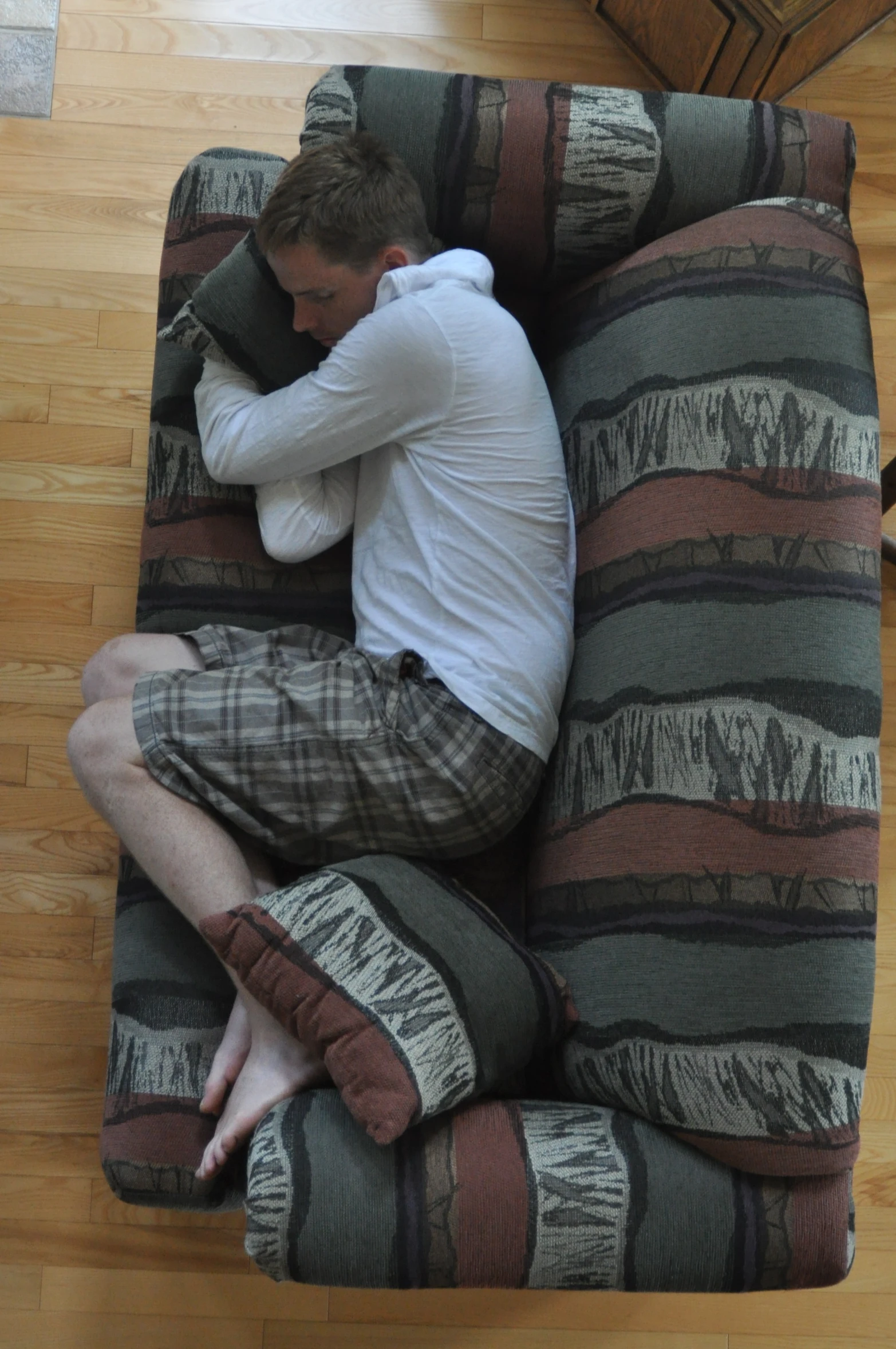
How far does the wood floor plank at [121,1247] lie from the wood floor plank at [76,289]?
1654mm

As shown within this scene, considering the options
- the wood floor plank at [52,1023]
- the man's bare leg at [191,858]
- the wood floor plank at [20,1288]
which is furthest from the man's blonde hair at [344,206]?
the wood floor plank at [20,1288]

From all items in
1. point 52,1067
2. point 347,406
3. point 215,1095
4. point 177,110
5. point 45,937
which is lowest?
point 52,1067

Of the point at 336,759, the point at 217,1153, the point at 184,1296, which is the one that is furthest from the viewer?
the point at 184,1296

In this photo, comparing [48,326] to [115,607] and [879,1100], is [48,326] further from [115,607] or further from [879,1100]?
[879,1100]

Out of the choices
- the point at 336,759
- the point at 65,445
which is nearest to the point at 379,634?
the point at 336,759

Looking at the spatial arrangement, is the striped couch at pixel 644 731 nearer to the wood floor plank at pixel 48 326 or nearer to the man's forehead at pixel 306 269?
the man's forehead at pixel 306 269

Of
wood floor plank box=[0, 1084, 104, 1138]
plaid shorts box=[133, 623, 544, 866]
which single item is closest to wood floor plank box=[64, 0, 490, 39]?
plaid shorts box=[133, 623, 544, 866]

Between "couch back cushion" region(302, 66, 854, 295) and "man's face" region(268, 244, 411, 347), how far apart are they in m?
0.22

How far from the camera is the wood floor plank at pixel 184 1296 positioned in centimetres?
177

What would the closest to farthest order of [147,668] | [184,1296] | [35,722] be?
[147,668] → [184,1296] → [35,722]

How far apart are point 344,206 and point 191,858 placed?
Result: 34.5 inches

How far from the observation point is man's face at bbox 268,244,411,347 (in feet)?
4.89

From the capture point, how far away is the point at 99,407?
211 centimetres

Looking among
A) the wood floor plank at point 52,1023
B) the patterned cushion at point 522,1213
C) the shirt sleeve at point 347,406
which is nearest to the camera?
the patterned cushion at point 522,1213
